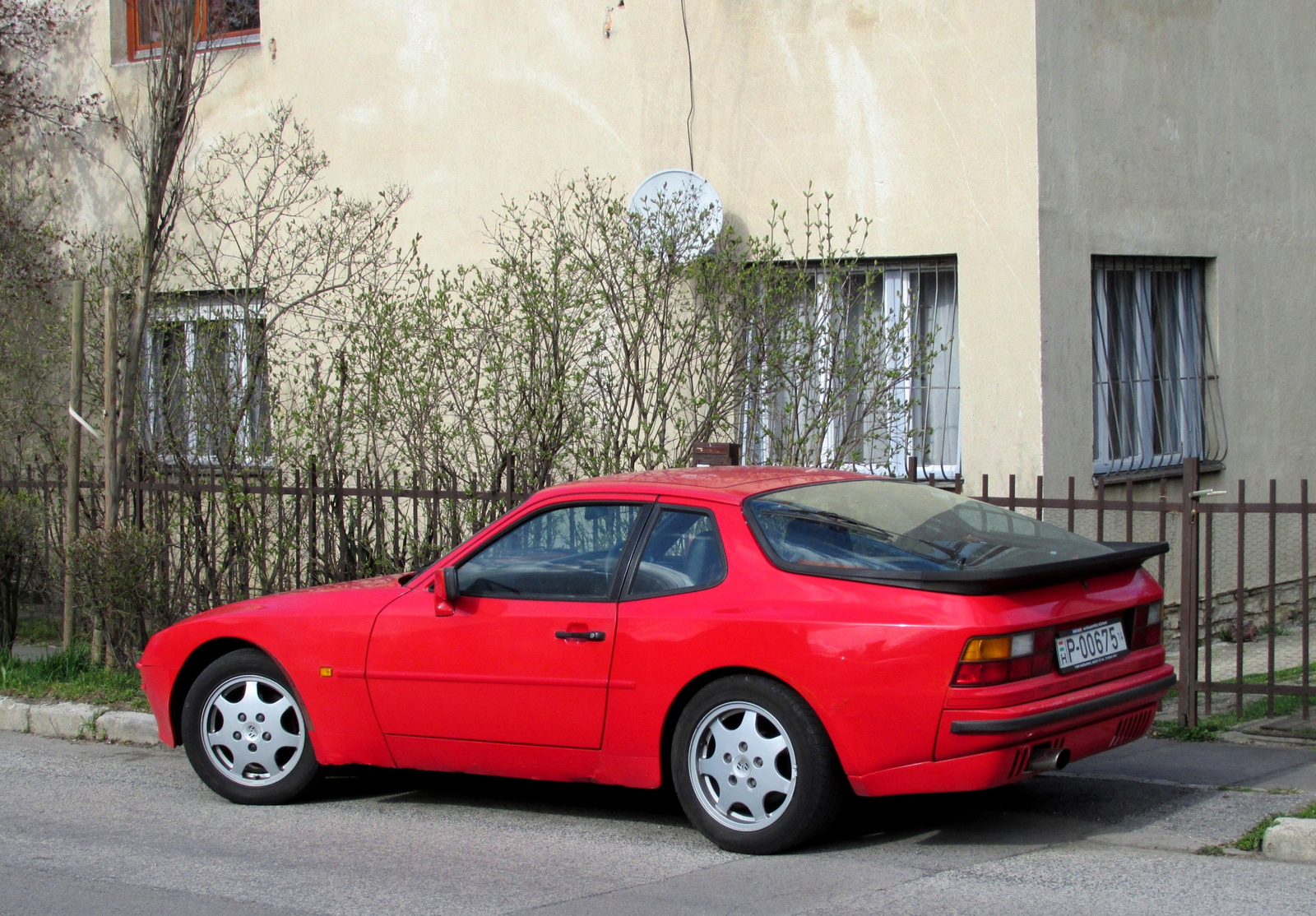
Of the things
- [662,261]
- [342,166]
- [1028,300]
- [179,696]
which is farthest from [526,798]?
[342,166]

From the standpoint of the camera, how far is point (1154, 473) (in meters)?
10.4

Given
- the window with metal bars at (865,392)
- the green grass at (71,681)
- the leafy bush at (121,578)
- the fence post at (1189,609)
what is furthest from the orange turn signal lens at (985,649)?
the leafy bush at (121,578)

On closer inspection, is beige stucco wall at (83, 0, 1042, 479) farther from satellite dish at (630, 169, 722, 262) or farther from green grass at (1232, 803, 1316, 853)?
green grass at (1232, 803, 1316, 853)

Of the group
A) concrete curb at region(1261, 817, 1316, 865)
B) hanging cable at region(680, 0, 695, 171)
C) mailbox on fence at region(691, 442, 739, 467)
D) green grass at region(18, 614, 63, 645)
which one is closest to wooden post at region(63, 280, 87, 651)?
green grass at region(18, 614, 63, 645)

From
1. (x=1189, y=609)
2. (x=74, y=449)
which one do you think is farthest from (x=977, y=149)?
(x=74, y=449)

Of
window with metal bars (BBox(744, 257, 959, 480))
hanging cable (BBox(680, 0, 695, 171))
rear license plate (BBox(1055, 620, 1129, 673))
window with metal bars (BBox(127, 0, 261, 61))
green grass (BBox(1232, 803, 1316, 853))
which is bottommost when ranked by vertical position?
green grass (BBox(1232, 803, 1316, 853))

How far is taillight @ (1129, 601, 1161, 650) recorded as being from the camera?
5574 millimetres

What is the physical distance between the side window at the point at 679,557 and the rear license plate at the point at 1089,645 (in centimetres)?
125

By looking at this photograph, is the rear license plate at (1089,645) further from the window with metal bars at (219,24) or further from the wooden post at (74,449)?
the window with metal bars at (219,24)

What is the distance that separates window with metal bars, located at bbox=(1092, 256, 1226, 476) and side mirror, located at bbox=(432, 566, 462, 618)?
219 inches

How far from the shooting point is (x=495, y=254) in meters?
11.0

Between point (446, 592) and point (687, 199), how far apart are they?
491 centimetres

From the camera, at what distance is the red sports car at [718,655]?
4.93 m

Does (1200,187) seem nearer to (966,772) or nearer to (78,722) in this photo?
(966,772)
